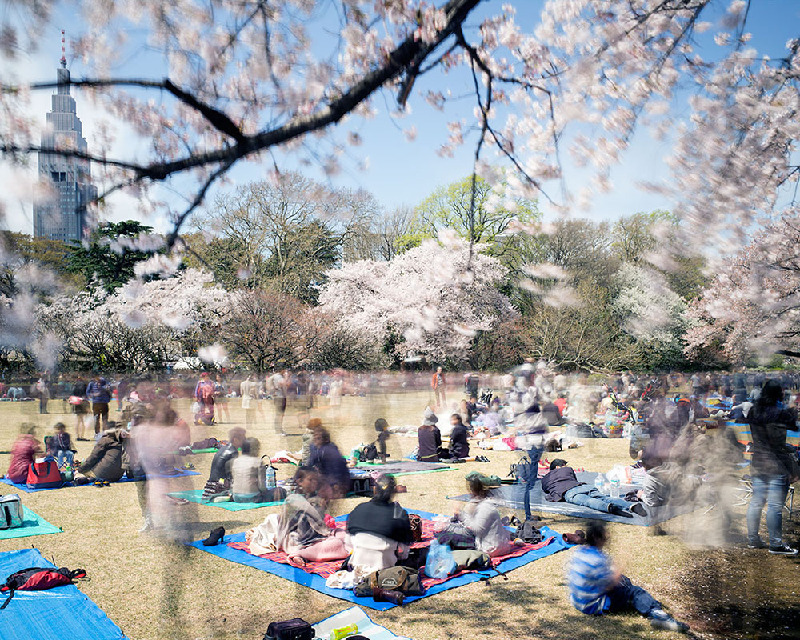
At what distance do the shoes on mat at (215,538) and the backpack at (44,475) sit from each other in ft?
14.3

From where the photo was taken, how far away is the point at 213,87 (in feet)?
11.8

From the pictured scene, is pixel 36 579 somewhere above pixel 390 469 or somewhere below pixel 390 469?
above

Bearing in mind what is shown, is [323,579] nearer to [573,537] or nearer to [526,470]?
[573,537]

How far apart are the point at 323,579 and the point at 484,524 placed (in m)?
1.73

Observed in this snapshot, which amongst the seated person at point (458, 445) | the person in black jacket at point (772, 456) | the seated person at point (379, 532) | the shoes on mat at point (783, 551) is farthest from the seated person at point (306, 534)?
the seated person at point (458, 445)

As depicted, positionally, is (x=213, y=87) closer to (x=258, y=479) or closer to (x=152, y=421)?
(x=152, y=421)

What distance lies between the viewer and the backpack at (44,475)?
9.70 meters

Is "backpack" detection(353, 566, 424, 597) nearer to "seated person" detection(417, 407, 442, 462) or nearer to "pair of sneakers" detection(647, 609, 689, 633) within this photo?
"pair of sneakers" detection(647, 609, 689, 633)

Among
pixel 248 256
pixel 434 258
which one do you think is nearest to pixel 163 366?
pixel 248 256

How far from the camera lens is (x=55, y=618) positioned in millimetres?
4906

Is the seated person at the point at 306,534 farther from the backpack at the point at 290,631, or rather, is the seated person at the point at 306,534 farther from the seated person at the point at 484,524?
the backpack at the point at 290,631

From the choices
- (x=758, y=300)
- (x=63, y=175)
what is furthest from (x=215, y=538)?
(x=758, y=300)

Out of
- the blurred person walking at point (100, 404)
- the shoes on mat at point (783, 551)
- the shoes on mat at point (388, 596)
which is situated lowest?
the shoes on mat at point (783, 551)

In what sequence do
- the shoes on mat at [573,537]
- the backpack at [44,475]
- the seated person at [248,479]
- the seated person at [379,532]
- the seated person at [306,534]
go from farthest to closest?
the backpack at [44,475], the seated person at [248,479], the shoes on mat at [573,537], the seated person at [306,534], the seated person at [379,532]
